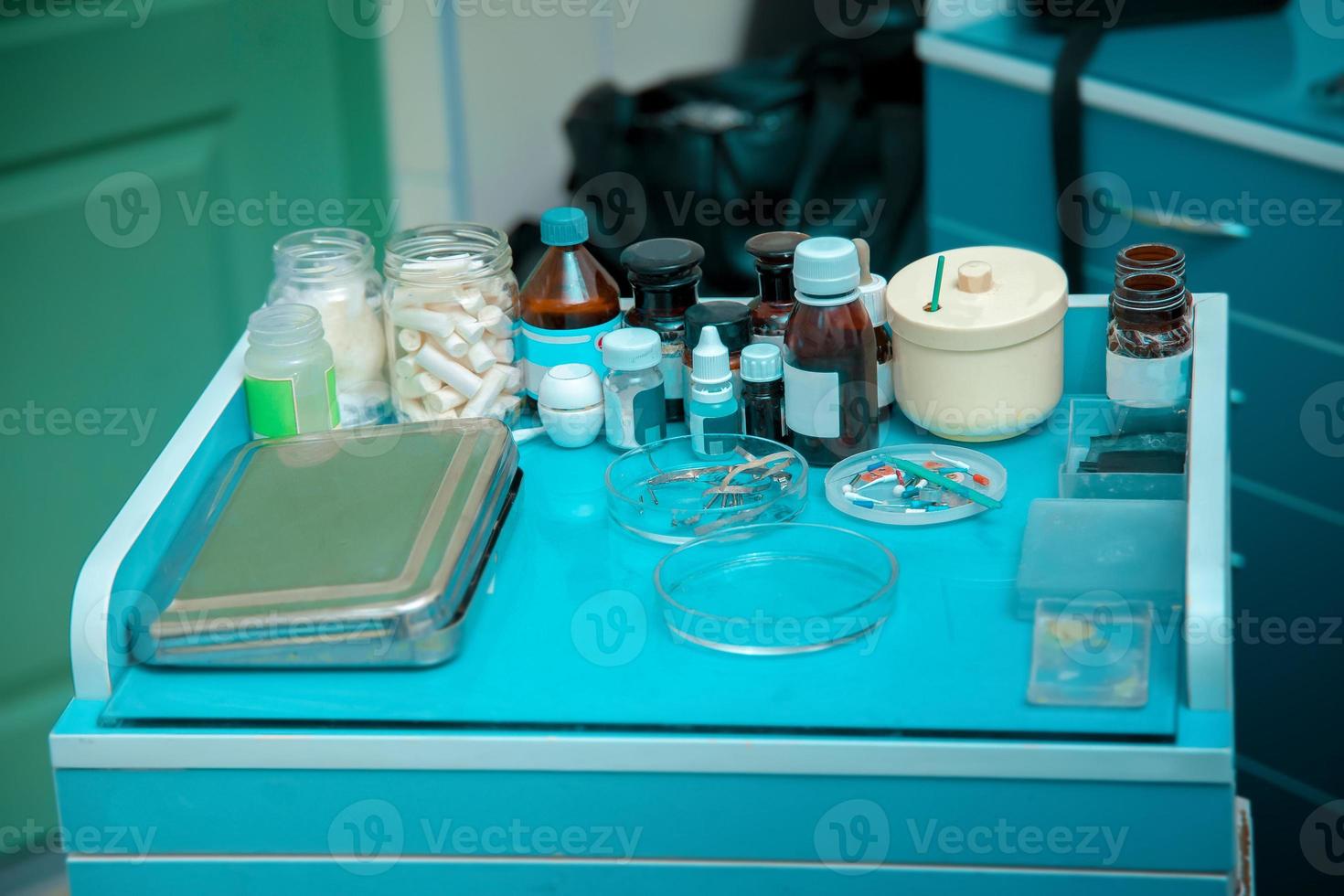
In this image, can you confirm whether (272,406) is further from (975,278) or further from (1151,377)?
(1151,377)

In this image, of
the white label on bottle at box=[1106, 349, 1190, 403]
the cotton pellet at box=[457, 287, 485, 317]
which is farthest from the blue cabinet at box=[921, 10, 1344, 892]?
the cotton pellet at box=[457, 287, 485, 317]

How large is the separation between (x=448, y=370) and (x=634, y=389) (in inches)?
6.3

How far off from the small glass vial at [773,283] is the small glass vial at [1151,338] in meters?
0.26

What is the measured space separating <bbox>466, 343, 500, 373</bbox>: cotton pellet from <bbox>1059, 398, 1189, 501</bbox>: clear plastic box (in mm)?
478

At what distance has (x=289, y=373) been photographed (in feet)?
4.08

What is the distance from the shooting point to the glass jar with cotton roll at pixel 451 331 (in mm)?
1272

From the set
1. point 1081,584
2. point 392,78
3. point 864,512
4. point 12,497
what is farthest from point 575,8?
point 1081,584

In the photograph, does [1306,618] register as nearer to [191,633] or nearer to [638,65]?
[191,633]

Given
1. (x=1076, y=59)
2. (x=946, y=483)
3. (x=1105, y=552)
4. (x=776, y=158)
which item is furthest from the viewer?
(x=776, y=158)

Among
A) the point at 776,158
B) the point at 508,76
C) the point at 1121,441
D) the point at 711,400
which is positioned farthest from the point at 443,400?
the point at 508,76

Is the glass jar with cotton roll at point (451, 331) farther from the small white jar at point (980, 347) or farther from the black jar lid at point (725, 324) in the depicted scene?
the small white jar at point (980, 347)

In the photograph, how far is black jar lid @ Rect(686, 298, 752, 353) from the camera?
4.09 feet

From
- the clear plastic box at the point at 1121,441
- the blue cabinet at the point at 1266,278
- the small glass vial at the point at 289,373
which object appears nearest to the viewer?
the clear plastic box at the point at 1121,441

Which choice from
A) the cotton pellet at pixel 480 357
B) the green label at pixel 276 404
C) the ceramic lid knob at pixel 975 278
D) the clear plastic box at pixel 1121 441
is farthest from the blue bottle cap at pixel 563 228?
the clear plastic box at pixel 1121 441
